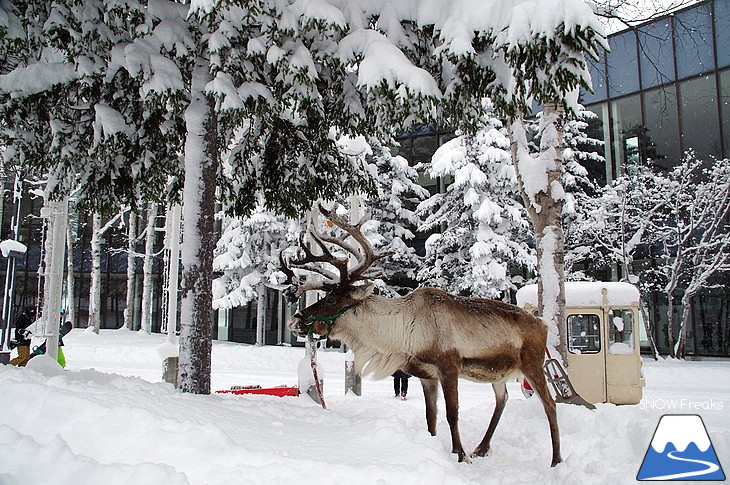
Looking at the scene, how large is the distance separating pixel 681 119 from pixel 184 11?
20.2 m

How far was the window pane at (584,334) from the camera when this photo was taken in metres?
10.8

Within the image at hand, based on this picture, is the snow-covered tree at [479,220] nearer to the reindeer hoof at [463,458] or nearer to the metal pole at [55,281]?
the metal pole at [55,281]

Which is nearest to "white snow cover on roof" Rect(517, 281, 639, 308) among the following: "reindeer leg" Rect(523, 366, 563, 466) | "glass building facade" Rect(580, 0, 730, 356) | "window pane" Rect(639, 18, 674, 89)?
"reindeer leg" Rect(523, 366, 563, 466)

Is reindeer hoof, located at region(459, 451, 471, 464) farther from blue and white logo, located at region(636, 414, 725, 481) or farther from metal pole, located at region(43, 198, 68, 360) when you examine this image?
metal pole, located at region(43, 198, 68, 360)

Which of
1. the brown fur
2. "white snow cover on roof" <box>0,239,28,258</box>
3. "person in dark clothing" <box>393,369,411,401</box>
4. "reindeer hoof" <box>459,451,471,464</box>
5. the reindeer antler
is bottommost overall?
"person in dark clothing" <box>393,369,411,401</box>

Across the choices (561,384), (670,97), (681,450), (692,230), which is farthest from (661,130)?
(681,450)

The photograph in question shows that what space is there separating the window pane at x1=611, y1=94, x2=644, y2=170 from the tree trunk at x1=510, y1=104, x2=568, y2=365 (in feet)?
48.2

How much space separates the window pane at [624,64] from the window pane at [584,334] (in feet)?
45.6

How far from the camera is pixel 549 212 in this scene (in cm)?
886

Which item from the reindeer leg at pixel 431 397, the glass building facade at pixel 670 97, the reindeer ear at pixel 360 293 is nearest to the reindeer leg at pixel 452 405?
the reindeer leg at pixel 431 397

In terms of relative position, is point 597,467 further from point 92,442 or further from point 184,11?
point 184,11

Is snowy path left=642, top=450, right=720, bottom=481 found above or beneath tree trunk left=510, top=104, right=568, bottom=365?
beneath

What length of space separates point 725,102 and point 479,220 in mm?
10201

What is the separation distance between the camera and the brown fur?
5418 millimetres
